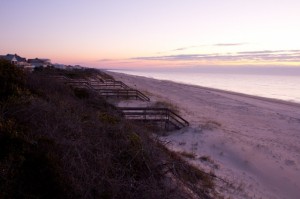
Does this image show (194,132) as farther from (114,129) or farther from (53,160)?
(53,160)

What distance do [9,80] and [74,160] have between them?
3.99m

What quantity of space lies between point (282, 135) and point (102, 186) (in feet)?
48.5

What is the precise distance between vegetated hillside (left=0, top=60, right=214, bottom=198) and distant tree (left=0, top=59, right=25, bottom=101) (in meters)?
0.04

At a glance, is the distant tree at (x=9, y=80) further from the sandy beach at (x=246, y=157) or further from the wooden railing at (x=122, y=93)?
the wooden railing at (x=122, y=93)

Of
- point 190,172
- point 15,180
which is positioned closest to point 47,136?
point 15,180

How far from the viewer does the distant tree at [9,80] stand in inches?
288

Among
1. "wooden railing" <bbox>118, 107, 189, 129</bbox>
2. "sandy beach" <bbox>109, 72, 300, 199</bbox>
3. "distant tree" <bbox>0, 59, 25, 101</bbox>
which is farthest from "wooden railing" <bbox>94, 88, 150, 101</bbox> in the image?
"distant tree" <bbox>0, 59, 25, 101</bbox>

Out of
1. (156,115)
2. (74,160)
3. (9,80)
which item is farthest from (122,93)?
(74,160)

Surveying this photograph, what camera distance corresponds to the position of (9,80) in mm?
8156

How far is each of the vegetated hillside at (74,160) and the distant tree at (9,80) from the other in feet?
0.13

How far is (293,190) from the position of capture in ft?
33.5

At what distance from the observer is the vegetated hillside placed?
4.35 m

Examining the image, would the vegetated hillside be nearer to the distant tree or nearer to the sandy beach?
the distant tree

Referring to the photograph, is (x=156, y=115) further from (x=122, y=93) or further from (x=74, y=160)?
(x=74, y=160)
